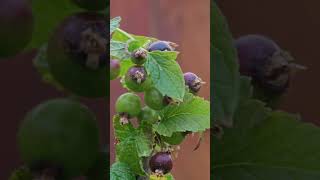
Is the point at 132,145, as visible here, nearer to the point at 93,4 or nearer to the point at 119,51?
the point at 119,51

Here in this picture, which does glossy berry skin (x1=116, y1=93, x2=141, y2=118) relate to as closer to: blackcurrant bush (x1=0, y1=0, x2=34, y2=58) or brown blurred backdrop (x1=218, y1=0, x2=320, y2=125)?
brown blurred backdrop (x1=218, y1=0, x2=320, y2=125)

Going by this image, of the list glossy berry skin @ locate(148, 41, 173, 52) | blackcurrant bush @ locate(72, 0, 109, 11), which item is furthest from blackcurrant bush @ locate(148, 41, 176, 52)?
blackcurrant bush @ locate(72, 0, 109, 11)

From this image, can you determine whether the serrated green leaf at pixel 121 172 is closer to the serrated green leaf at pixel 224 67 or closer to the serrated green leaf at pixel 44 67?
the serrated green leaf at pixel 224 67

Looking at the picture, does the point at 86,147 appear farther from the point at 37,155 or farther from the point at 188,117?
the point at 188,117

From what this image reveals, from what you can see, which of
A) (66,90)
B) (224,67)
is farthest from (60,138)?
(224,67)

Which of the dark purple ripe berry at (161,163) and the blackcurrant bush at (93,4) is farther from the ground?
the blackcurrant bush at (93,4)

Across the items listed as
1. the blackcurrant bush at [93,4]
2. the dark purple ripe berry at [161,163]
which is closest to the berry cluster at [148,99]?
the dark purple ripe berry at [161,163]
